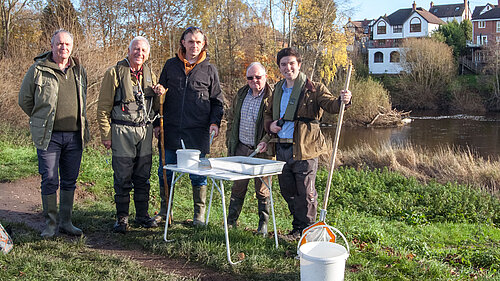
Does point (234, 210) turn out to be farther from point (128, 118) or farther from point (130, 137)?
point (128, 118)

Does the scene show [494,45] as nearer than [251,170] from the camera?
No

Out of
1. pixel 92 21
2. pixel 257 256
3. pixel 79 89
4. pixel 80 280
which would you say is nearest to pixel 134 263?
pixel 80 280

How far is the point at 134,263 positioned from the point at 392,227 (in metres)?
4.34

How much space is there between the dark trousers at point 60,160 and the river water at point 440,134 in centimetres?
1556

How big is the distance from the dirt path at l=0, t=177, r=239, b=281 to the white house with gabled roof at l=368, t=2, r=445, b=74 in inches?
1875

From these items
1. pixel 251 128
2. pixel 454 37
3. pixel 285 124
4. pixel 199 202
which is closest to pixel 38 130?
pixel 199 202

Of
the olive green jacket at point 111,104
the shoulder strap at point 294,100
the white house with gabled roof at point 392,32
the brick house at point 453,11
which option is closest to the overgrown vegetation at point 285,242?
the olive green jacket at point 111,104

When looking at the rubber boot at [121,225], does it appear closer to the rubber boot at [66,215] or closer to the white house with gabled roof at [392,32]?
the rubber boot at [66,215]

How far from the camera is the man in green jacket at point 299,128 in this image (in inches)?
190

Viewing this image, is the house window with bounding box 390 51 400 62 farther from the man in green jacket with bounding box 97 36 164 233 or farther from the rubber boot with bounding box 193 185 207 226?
the man in green jacket with bounding box 97 36 164 233

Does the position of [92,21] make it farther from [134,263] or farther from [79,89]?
[134,263]

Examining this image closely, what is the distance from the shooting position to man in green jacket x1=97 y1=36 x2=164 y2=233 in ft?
16.1

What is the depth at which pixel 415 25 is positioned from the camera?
54281 mm

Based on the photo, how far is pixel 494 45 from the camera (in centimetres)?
4069
